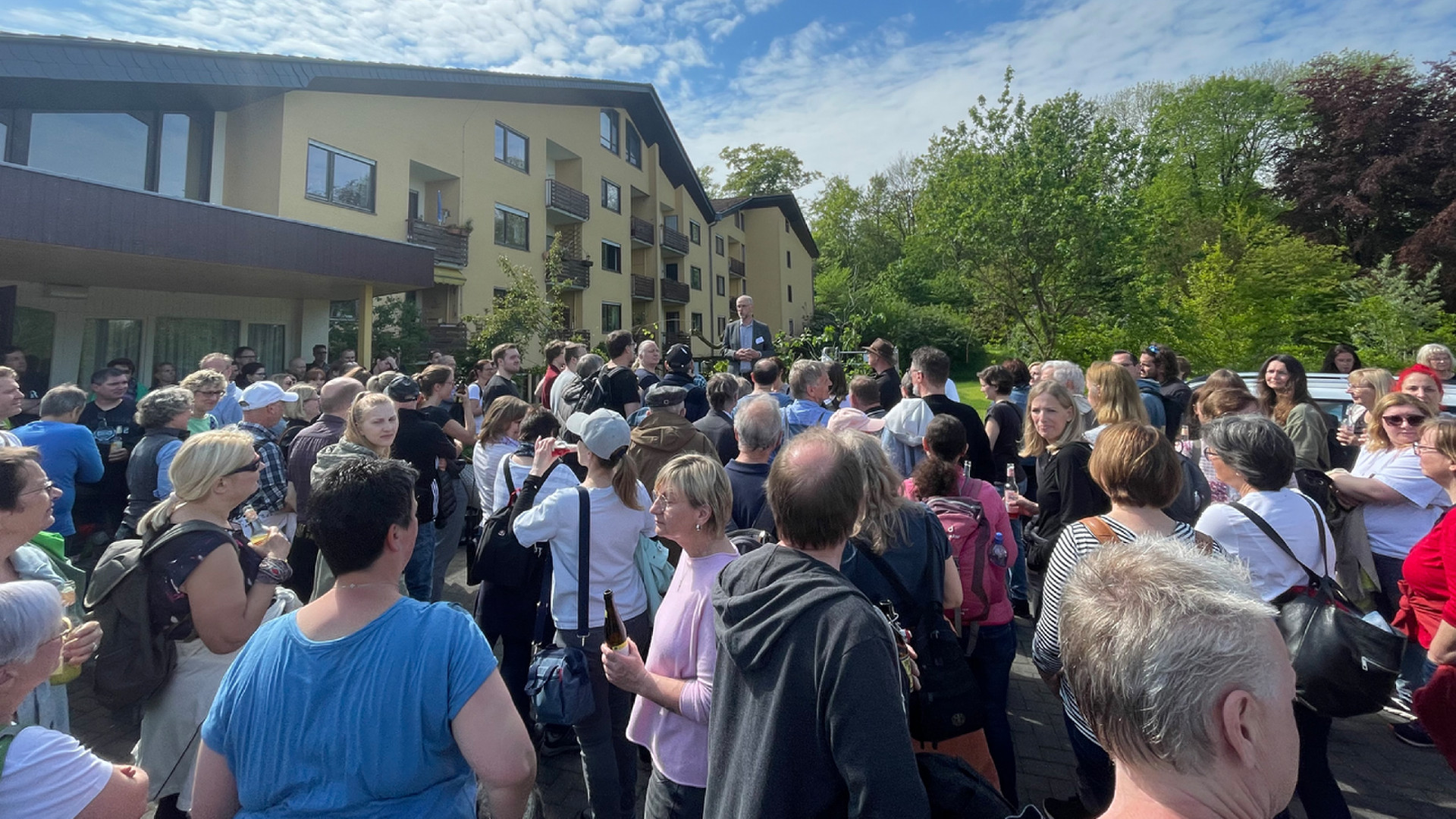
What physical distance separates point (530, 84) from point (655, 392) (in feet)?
64.5

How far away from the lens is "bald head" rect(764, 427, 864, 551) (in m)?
1.78

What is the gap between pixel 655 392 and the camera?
5094mm

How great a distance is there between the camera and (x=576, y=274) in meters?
25.4

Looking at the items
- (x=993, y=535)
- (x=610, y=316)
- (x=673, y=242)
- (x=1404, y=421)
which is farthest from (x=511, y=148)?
(x=1404, y=421)

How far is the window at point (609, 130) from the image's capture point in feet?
92.6

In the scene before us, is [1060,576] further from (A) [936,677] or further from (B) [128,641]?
(B) [128,641]

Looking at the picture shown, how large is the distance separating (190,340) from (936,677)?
1532cm

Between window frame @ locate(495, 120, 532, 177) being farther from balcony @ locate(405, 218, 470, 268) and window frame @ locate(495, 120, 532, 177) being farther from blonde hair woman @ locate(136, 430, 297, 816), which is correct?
blonde hair woman @ locate(136, 430, 297, 816)

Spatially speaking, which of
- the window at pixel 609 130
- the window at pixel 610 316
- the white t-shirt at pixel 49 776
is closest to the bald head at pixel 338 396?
the white t-shirt at pixel 49 776

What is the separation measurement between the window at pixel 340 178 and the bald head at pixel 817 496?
1707 cm

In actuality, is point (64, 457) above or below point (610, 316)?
below

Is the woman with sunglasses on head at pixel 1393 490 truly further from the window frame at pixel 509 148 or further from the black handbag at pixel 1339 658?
the window frame at pixel 509 148

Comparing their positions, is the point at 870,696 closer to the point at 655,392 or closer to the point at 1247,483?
the point at 1247,483

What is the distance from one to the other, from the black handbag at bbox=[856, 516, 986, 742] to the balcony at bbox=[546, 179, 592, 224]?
24598mm
